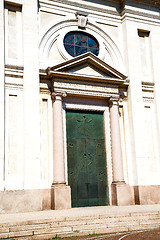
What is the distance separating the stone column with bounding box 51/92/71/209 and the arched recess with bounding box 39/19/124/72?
2.18 m

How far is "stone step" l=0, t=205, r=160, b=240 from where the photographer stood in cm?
986

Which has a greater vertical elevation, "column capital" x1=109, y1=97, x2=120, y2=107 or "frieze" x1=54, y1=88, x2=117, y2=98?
"frieze" x1=54, y1=88, x2=117, y2=98

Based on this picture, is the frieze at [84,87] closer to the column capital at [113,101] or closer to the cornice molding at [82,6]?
the column capital at [113,101]

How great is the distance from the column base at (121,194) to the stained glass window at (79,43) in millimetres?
7242

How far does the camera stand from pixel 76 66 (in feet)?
57.2

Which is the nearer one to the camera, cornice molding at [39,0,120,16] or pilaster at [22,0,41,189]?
pilaster at [22,0,41,189]

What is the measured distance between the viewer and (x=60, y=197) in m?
15.2

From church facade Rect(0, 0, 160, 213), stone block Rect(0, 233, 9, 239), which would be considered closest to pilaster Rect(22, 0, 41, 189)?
church facade Rect(0, 0, 160, 213)

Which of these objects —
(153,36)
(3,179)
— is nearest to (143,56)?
(153,36)

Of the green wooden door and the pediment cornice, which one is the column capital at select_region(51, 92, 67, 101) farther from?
Answer: the green wooden door

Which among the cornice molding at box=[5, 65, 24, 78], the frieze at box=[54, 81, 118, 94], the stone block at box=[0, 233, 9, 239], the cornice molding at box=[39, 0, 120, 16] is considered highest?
the cornice molding at box=[39, 0, 120, 16]

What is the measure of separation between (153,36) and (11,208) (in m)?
12.6

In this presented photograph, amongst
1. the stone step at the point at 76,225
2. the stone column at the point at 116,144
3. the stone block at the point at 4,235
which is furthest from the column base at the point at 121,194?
→ the stone block at the point at 4,235

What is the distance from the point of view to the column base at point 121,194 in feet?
53.9
